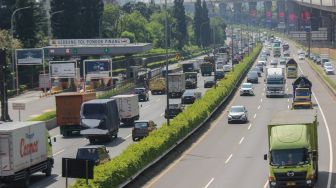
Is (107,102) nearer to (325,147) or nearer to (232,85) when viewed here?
(325,147)

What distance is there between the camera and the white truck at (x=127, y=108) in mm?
60312

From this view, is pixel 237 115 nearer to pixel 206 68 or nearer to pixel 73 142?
pixel 73 142

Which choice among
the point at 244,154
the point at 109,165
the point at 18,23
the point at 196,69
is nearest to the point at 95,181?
the point at 109,165

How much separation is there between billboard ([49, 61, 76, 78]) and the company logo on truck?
5215 centimetres

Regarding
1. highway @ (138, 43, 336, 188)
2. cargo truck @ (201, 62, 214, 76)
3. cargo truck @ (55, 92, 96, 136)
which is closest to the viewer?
highway @ (138, 43, 336, 188)

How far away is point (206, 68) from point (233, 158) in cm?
8223

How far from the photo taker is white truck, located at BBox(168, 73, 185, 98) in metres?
87.2

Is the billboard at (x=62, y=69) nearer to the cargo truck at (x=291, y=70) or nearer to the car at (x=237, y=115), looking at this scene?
the car at (x=237, y=115)

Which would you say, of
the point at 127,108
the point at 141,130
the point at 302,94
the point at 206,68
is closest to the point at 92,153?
the point at 141,130

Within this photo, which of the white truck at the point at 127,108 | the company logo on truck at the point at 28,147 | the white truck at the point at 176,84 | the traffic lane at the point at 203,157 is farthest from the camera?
the white truck at the point at 176,84

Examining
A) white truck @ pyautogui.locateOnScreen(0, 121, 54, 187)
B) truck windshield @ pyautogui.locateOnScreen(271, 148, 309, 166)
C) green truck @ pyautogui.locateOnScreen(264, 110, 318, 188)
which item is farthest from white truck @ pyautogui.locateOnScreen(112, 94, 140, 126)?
truck windshield @ pyautogui.locateOnScreen(271, 148, 309, 166)

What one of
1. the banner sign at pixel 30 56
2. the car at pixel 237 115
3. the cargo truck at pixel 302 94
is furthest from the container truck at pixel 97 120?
the banner sign at pixel 30 56

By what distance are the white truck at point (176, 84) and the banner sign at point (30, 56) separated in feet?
51.3

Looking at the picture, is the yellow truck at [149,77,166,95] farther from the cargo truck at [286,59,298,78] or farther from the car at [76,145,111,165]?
the car at [76,145,111,165]
